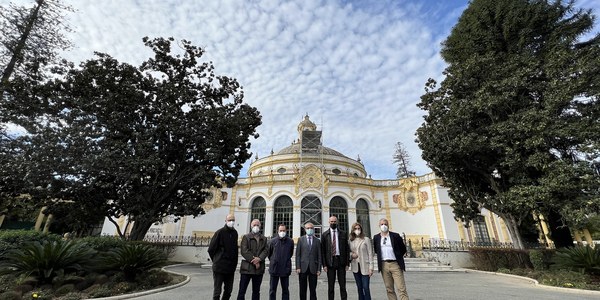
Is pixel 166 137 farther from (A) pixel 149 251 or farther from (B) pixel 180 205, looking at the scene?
(A) pixel 149 251

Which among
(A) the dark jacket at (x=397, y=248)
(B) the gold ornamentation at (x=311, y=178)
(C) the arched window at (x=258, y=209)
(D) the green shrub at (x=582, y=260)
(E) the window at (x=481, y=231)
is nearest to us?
(A) the dark jacket at (x=397, y=248)

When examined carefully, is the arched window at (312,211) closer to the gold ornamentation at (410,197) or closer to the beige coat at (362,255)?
the gold ornamentation at (410,197)

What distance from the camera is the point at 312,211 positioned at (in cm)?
2577

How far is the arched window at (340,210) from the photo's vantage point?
2569cm

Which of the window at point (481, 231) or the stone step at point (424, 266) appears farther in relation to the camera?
the window at point (481, 231)

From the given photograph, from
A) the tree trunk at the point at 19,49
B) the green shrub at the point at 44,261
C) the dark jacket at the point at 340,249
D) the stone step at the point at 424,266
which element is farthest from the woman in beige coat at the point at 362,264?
the tree trunk at the point at 19,49

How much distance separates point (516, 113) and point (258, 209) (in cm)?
2198

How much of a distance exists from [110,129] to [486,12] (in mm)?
20013

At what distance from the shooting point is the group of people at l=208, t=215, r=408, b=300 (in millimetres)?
4828

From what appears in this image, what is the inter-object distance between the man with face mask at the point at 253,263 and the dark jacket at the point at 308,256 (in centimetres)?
70

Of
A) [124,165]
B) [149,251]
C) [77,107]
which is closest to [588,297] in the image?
[149,251]

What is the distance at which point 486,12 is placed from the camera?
47.5 ft

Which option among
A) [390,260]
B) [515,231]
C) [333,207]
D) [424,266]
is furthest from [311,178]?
[390,260]

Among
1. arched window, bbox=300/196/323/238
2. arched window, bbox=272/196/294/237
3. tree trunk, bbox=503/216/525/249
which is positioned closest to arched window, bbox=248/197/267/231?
arched window, bbox=272/196/294/237
